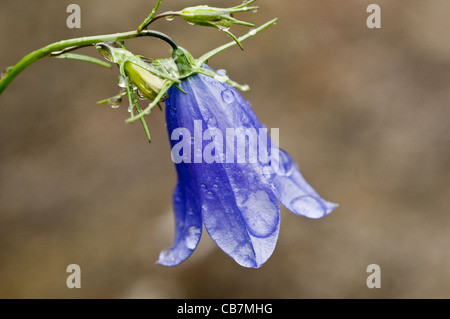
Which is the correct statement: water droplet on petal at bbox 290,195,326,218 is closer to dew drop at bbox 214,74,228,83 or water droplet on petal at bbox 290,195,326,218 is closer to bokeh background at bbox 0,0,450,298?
dew drop at bbox 214,74,228,83

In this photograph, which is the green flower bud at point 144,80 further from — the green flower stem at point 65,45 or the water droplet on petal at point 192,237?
the water droplet on petal at point 192,237

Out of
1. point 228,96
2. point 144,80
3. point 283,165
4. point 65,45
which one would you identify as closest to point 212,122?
point 228,96

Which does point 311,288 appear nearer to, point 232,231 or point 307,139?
point 307,139

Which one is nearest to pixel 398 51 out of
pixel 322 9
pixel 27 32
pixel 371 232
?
pixel 322 9

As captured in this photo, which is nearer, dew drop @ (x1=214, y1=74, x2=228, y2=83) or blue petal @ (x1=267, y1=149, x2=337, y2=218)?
dew drop @ (x1=214, y1=74, x2=228, y2=83)

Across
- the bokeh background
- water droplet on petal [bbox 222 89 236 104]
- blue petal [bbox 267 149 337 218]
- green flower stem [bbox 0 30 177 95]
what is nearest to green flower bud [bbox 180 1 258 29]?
green flower stem [bbox 0 30 177 95]

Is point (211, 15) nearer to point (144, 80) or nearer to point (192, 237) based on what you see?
point (144, 80)
